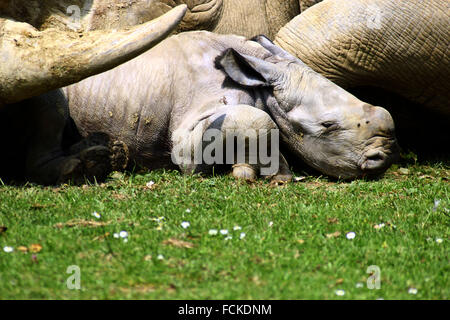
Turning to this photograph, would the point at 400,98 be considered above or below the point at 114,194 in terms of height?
above

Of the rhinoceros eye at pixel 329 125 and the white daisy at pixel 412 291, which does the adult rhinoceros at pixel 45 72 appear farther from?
the white daisy at pixel 412 291

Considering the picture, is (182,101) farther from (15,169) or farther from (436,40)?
(436,40)

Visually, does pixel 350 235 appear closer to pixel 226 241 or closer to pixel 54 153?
pixel 226 241

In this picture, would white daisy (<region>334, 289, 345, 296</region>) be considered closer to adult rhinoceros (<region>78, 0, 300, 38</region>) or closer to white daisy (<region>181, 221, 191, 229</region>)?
white daisy (<region>181, 221, 191, 229</region>)

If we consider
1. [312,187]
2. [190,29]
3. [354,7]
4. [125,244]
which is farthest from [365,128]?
[125,244]

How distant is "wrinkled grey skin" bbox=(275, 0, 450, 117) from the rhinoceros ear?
0.56 meters

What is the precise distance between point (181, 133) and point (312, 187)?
122 cm

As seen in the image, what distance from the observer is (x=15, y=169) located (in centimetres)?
698

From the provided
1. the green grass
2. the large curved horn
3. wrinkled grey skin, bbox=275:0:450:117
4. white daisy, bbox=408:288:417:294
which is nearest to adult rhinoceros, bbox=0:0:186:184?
the large curved horn

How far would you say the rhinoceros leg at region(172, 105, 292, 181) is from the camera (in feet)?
21.6

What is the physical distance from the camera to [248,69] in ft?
23.1

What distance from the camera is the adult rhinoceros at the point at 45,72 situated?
566 centimetres

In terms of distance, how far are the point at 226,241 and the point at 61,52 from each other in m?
1.95
